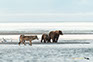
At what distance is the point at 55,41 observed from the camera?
3750cm

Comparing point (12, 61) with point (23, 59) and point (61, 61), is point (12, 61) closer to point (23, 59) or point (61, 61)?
point (23, 59)

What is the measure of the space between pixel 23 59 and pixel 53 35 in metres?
16.0

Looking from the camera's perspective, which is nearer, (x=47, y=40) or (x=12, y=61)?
(x=12, y=61)

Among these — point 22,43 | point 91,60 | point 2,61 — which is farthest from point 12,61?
point 22,43

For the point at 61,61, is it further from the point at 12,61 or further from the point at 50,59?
the point at 12,61

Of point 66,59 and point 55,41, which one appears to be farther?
point 55,41

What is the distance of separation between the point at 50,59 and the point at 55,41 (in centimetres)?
1604

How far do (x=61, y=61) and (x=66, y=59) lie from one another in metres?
0.99

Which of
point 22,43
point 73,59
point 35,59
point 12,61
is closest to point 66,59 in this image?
point 73,59

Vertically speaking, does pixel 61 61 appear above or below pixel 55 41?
above

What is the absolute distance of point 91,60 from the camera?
2091cm

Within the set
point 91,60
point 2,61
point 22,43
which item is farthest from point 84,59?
point 22,43

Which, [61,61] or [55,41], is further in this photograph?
[55,41]

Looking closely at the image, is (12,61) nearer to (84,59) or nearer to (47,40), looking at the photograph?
(84,59)
